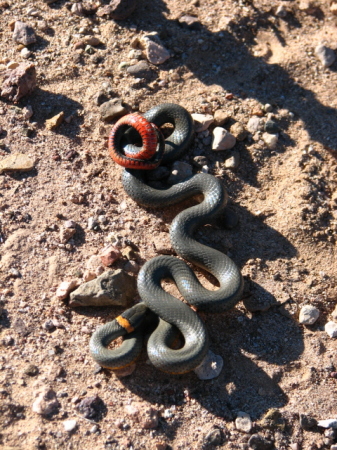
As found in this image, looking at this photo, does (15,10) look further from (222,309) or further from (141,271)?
(222,309)

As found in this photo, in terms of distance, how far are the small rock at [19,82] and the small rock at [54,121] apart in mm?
521

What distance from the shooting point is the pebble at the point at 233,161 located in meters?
6.21

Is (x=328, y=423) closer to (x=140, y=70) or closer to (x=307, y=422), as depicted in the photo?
(x=307, y=422)

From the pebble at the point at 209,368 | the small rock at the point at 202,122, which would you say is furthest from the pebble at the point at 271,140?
the pebble at the point at 209,368

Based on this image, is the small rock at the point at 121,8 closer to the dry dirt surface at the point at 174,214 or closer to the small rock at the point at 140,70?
the dry dirt surface at the point at 174,214

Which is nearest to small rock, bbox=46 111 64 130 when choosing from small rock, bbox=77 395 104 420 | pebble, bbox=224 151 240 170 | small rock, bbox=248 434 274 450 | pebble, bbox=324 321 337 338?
pebble, bbox=224 151 240 170


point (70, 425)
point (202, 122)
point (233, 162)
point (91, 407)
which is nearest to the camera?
point (70, 425)

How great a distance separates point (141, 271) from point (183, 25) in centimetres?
408

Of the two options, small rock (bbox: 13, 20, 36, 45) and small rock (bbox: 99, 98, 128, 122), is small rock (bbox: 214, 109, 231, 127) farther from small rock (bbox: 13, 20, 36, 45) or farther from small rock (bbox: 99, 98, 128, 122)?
small rock (bbox: 13, 20, 36, 45)

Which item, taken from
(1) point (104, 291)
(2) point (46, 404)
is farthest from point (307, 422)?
(2) point (46, 404)

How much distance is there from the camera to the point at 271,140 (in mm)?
6391

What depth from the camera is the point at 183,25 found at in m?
7.31

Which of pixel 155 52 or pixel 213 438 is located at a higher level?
pixel 155 52

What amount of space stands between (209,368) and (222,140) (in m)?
2.83
